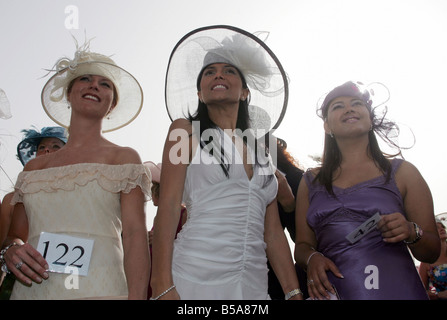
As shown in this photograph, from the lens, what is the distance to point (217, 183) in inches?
95.7

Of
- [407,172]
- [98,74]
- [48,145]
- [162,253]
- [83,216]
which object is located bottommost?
[162,253]

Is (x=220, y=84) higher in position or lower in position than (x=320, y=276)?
higher

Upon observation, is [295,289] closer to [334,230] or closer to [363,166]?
[334,230]

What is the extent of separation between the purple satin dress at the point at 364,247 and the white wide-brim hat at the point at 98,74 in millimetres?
1537

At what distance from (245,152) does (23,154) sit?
2618mm

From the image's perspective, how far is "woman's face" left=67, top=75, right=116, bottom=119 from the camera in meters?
2.95

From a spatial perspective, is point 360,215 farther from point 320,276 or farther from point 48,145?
point 48,145

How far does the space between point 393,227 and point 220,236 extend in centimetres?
94

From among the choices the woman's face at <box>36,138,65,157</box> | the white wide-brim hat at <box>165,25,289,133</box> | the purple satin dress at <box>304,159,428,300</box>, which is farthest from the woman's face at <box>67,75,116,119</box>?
the purple satin dress at <box>304,159,428,300</box>

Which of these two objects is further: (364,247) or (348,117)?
(348,117)

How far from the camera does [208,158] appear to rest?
8.08 feet

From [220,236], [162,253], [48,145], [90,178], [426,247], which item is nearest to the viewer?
[162,253]

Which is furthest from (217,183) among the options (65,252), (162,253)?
(65,252)
